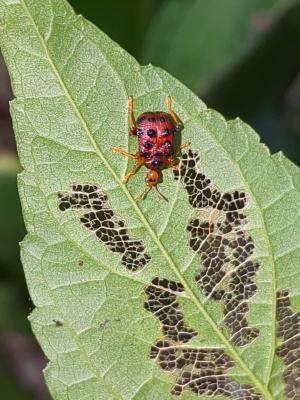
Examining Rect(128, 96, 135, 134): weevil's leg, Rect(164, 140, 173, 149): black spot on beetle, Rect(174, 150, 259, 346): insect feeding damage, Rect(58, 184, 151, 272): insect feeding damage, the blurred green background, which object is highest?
the blurred green background

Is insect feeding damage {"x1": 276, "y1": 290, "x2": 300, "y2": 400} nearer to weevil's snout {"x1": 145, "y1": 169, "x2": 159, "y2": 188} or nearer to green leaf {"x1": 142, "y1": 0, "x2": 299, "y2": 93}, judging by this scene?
weevil's snout {"x1": 145, "y1": 169, "x2": 159, "y2": 188}

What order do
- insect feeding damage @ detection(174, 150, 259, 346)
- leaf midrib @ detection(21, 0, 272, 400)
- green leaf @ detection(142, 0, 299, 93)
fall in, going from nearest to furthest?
1. leaf midrib @ detection(21, 0, 272, 400)
2. insect feeding damage @ detection(174, 150, 259, 346)
3. green leaf @ detection(142, 0, 299, 93)

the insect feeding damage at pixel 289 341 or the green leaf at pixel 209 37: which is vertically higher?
the green leaf at pixel 209 37

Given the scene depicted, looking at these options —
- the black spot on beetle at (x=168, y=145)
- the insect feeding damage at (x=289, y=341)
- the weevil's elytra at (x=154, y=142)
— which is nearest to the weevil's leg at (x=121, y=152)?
the weevil's elytra at (x=154, y=142)

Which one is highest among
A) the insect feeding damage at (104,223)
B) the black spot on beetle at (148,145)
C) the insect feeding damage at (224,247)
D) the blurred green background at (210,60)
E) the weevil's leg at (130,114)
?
the blurred green background at (210,60)

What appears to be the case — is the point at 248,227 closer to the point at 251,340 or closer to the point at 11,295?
the point at 251,340

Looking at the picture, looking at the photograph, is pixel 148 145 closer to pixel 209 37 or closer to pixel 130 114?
pixel 130 114

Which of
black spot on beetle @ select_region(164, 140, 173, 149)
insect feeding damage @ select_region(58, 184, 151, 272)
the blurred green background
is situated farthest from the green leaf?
insect feeding damage @ select_region(58, 184, 151, 272)

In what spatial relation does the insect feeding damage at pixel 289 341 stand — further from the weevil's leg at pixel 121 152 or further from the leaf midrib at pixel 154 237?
the weevil's leg at pixel 121 152
